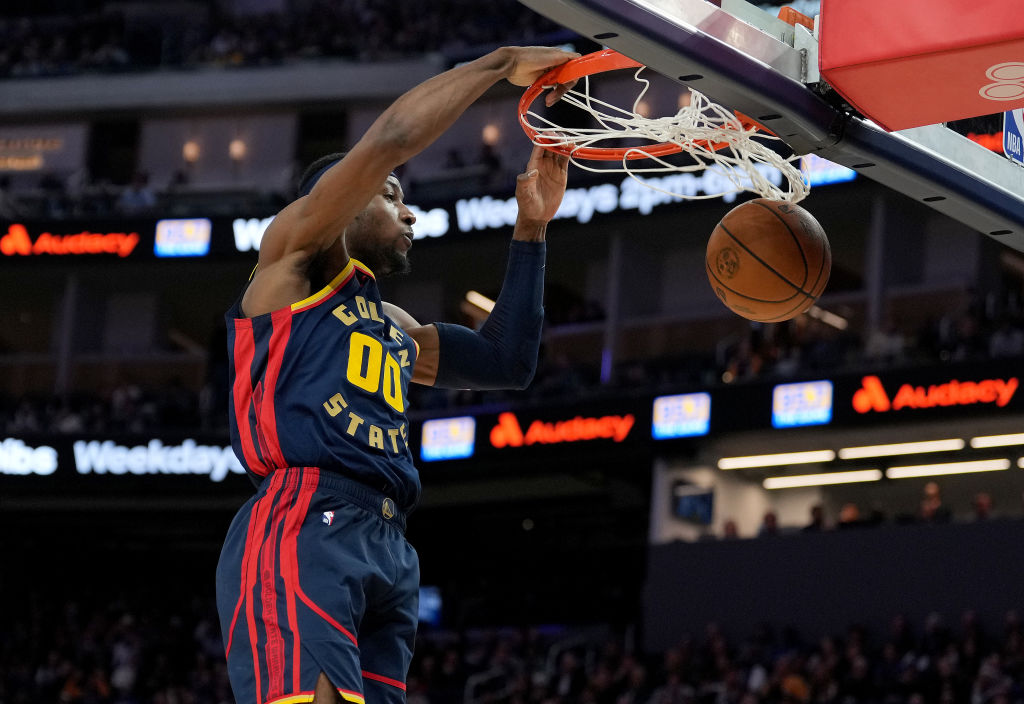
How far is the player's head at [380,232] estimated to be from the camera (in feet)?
12.2

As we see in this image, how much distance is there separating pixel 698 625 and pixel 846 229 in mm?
6928

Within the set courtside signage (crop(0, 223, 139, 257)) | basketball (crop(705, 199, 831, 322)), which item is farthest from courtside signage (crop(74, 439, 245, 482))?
basketball (crop(705, 199, 831, 322))

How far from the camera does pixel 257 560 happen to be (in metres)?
3.29

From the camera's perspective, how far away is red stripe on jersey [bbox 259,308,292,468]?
3.39 metres

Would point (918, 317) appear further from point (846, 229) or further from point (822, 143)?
point (822, 143)

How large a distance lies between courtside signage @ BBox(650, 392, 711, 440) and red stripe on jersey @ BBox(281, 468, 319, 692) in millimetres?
15108

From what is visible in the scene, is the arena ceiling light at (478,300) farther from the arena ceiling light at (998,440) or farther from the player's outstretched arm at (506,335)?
the player's outstretched arm at (506,335)

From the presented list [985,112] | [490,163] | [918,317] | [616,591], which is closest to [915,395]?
[918,317]

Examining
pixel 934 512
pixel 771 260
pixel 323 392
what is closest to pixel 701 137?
pixel 771 260

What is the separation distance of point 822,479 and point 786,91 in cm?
1657

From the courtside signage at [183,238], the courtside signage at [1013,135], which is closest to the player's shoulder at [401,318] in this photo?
the courtside signage at [1013,135]

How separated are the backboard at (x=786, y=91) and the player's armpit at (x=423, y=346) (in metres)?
0.96

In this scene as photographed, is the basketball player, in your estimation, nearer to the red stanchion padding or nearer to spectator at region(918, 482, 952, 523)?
the red stanchion padding

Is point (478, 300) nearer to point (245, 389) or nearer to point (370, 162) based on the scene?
point (245, 389)
